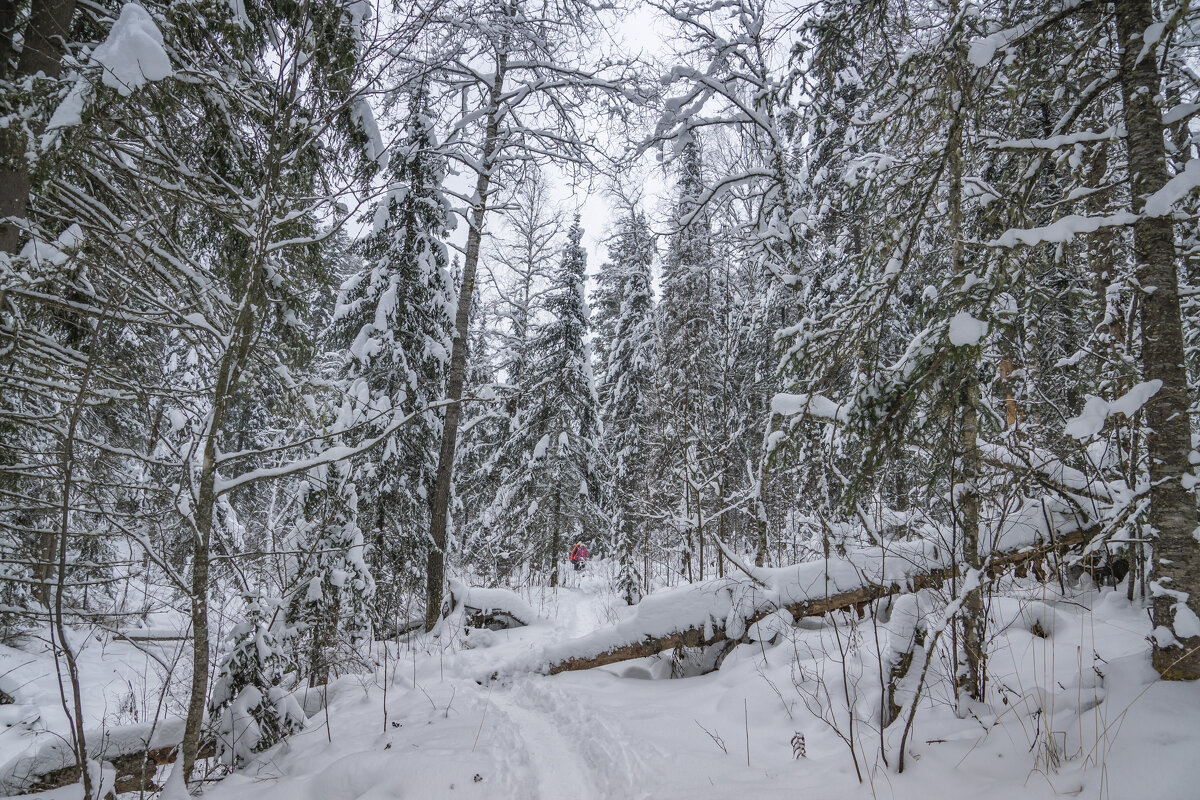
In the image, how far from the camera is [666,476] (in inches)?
501

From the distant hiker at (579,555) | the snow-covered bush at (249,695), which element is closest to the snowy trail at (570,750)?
the snow-covered bush at (249,695)

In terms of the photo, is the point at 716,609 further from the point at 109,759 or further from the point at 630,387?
the point at 630,387

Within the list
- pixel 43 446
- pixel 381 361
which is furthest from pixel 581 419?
pixel 43 446

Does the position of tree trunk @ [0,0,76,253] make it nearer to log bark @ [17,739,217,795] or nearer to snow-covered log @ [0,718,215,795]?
snow-covered log @ [0,718,215,795]

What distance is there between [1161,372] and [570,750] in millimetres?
4350

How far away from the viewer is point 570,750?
3.64m

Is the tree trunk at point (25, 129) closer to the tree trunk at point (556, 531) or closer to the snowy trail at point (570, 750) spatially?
the snowy trail at point (570, 750)

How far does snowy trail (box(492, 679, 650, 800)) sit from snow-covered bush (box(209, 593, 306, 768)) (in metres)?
1.74

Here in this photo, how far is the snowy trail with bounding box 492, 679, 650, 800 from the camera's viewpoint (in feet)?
10.4

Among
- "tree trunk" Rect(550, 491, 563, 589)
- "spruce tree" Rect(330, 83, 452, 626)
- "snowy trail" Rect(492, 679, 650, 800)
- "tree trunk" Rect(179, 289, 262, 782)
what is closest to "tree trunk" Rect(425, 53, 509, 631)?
"spruce tree" Rect(330, 83, 452, 626)

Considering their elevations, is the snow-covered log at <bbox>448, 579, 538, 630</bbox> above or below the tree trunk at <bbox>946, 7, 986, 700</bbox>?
below

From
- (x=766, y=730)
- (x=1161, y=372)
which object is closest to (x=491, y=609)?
(x=766, y=730)

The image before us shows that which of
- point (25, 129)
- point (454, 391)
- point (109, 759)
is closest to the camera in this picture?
point (25, 129)

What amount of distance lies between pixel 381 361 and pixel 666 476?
7274mm
